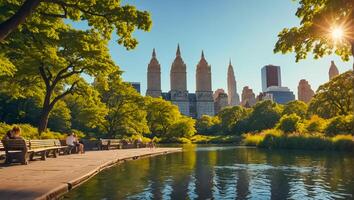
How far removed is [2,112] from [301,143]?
46.0m

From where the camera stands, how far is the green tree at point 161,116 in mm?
83125

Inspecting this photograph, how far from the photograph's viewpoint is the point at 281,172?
1689 cm

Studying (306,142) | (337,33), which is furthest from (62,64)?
(306,142)

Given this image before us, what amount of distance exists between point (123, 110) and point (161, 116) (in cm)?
2706

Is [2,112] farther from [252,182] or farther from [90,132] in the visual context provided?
[252,182]

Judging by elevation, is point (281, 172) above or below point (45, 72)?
below

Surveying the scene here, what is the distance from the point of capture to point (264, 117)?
104 metres

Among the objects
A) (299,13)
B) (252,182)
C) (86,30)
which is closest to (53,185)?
(252,182)

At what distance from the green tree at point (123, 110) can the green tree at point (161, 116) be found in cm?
2347

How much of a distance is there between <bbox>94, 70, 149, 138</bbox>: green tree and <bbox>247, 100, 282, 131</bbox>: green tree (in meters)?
53.4

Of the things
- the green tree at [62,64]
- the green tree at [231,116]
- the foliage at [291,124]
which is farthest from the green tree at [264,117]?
the green tree at [62,64]

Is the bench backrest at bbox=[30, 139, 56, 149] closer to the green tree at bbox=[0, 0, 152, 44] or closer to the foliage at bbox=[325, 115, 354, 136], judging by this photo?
the green tree at bbox=[0, 0, 152, 44]

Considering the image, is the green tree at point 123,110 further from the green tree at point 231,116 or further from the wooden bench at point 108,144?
the green tree at point 231,116

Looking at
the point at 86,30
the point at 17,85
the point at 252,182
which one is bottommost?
the point at 252,182
